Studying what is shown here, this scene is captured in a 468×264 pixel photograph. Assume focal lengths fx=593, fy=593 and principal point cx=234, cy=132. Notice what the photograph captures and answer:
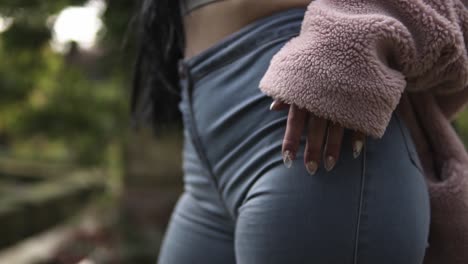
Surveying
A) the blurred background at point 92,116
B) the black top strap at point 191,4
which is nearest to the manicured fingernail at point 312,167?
the black top strap at point 191,4

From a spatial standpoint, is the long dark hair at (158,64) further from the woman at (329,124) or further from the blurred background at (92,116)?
the blurred background at (92,116)

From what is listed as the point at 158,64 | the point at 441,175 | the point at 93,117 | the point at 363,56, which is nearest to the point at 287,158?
the point at 363,56

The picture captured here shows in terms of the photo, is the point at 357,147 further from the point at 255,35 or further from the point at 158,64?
the point at 158,64

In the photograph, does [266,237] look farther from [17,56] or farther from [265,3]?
[17,56]

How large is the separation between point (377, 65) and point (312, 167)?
142mm

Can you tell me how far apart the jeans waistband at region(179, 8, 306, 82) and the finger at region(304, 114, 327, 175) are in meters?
0.14

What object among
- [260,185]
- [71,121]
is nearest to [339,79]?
[260,185]

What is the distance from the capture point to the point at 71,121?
2.69 meters

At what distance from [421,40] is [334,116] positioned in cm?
15

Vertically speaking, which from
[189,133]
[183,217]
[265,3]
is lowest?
[183,217]

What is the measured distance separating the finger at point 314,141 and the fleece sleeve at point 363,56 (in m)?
0.02

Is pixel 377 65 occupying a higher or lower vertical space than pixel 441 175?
higher

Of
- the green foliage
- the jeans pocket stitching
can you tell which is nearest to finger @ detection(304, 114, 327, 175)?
the jeans pocket stitching

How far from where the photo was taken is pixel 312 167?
71 cm
